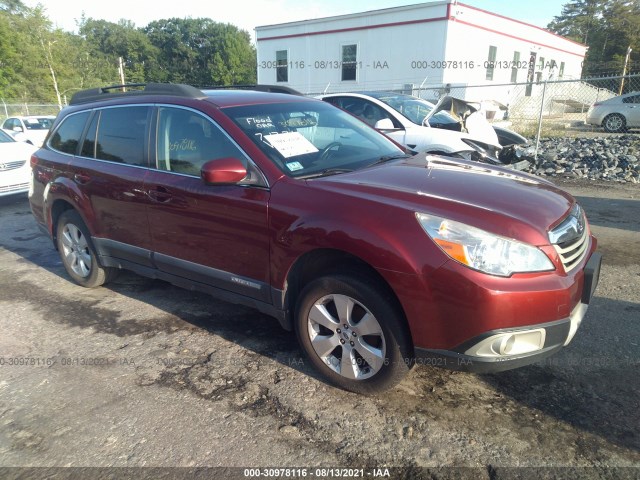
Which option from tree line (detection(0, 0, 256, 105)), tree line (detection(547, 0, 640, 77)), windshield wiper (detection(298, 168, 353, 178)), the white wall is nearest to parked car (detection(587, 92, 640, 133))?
the white wall

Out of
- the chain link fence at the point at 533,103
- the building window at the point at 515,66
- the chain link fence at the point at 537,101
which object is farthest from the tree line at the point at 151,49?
the building window at the point at 515,66

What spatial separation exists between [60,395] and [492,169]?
331 cm

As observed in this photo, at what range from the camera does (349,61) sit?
23.1 meters

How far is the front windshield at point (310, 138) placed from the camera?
3.21 meters

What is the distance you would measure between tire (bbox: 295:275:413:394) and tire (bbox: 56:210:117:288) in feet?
8.20

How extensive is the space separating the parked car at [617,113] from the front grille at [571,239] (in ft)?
51.2

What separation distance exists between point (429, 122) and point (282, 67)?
766 inches

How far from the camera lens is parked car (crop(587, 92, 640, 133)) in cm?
1562

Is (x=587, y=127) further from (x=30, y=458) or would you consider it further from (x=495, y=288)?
(x=30, y=458)

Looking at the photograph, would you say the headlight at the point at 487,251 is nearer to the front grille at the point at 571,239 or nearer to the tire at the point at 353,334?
the front grille at the point at 571,239

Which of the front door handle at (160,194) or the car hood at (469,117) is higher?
the car hood at (469,117)

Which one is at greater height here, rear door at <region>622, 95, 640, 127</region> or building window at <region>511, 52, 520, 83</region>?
building window at <region>511, 52, 520, 83</region>

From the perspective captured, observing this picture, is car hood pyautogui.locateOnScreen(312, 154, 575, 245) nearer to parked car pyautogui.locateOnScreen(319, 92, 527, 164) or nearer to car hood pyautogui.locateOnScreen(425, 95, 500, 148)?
parked car pyautogui.locateOnScreen(319, 92, 527, 164)

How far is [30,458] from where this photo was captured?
2.47 metres
